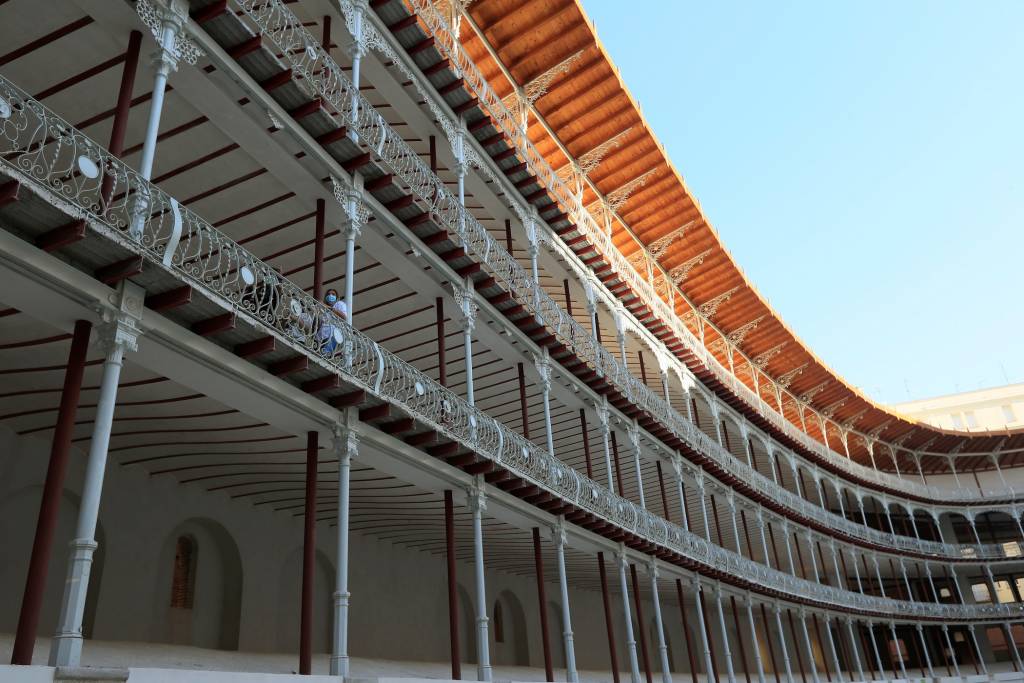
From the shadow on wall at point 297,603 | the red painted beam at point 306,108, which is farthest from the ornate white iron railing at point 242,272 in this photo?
the shadow on wall at point 297,603

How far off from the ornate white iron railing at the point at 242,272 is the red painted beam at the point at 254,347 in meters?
0.13

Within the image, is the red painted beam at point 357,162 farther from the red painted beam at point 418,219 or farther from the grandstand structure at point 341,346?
the red painted beam at point 418,219

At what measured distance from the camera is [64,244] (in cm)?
729

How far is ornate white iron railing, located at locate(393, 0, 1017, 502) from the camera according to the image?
1862 cm

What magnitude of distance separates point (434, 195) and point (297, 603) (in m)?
9.18

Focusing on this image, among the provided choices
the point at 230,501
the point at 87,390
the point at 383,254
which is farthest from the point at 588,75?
the point at 87,390

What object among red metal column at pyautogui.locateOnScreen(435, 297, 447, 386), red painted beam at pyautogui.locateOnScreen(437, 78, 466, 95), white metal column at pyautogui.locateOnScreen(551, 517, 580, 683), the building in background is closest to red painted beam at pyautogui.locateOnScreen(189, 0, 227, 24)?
red metal column at pyautogui.locateOnScreen(435, 297, 447, 386)

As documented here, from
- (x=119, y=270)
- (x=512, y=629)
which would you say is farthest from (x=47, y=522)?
(x=512, y=629)

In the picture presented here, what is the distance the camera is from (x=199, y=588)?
607 inches

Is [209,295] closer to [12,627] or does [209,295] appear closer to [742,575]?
[12,627]

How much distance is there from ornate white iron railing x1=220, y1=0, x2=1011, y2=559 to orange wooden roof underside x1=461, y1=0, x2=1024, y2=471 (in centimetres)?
674

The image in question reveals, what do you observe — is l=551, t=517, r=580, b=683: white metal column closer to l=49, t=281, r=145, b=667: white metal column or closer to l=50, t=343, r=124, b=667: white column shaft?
l=49, t=281, r=145, b=667: white metal column

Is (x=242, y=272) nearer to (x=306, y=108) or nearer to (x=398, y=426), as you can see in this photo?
(x=306, y=108)

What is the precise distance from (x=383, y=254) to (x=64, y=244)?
22.9ft
